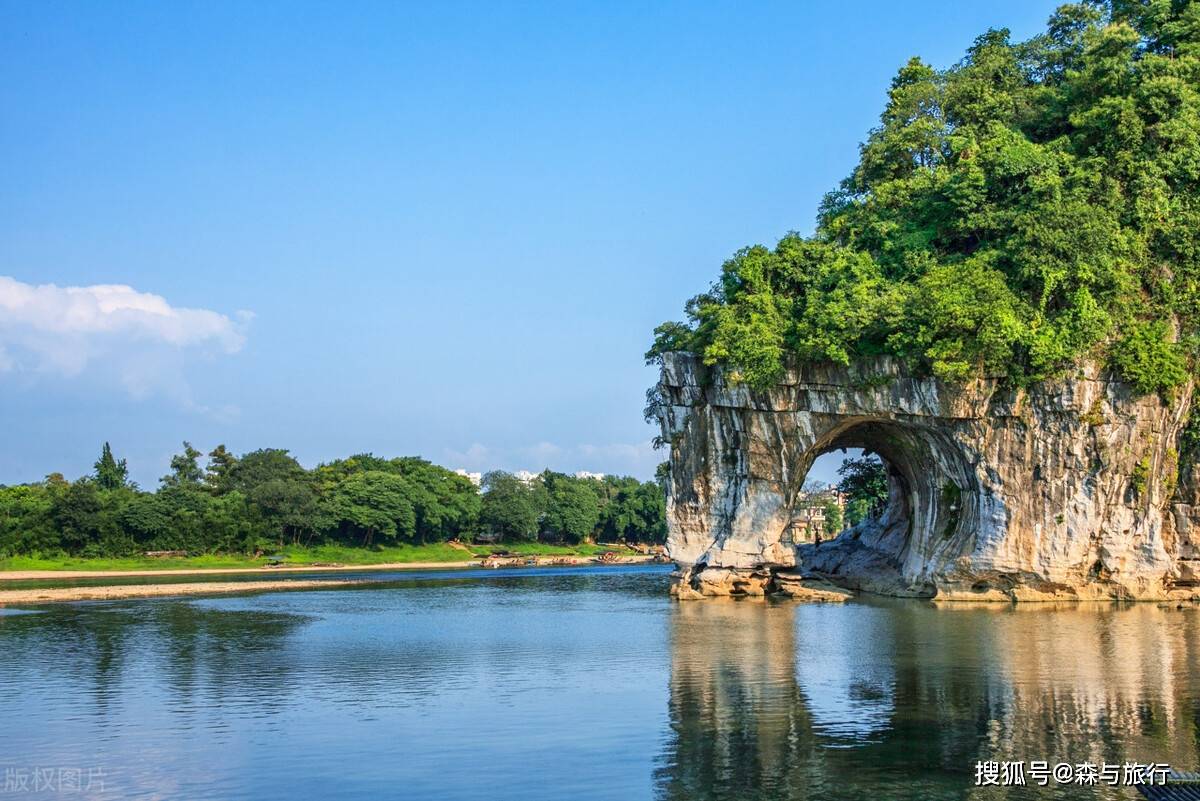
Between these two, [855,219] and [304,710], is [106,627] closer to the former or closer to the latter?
[304,710]

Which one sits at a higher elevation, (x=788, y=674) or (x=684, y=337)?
(x=684, y=337)

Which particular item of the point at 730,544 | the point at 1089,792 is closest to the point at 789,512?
the point at 730,544

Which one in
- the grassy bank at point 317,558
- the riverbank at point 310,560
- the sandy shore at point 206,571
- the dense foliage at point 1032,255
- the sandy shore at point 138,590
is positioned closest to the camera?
the dense foliage at point 1032,255

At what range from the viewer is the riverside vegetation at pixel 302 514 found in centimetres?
6700

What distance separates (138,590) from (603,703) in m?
36.4

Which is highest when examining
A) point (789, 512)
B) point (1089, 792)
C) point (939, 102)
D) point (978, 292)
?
point (939, 102)

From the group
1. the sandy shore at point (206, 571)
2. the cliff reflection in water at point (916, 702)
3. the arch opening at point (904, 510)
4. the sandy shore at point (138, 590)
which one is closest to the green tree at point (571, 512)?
the sandy shore at point (206, 571)

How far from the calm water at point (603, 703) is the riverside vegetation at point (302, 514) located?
115 feet

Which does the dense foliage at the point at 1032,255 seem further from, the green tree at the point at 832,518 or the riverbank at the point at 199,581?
the green tree at the point at 832,518

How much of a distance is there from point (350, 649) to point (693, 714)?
1253cm

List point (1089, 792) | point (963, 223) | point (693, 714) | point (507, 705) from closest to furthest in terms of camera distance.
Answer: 1. point (1089, 792)
2. point (693, 714)
3. point (507, 705)
4. point (963, 223)

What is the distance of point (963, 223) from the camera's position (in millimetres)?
37094

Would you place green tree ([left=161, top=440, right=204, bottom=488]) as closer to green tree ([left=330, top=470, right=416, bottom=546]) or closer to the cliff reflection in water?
green tree ([left=330, top=470, right=416, bottom=546])

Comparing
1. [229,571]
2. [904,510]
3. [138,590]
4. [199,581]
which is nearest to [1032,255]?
[904,510]
